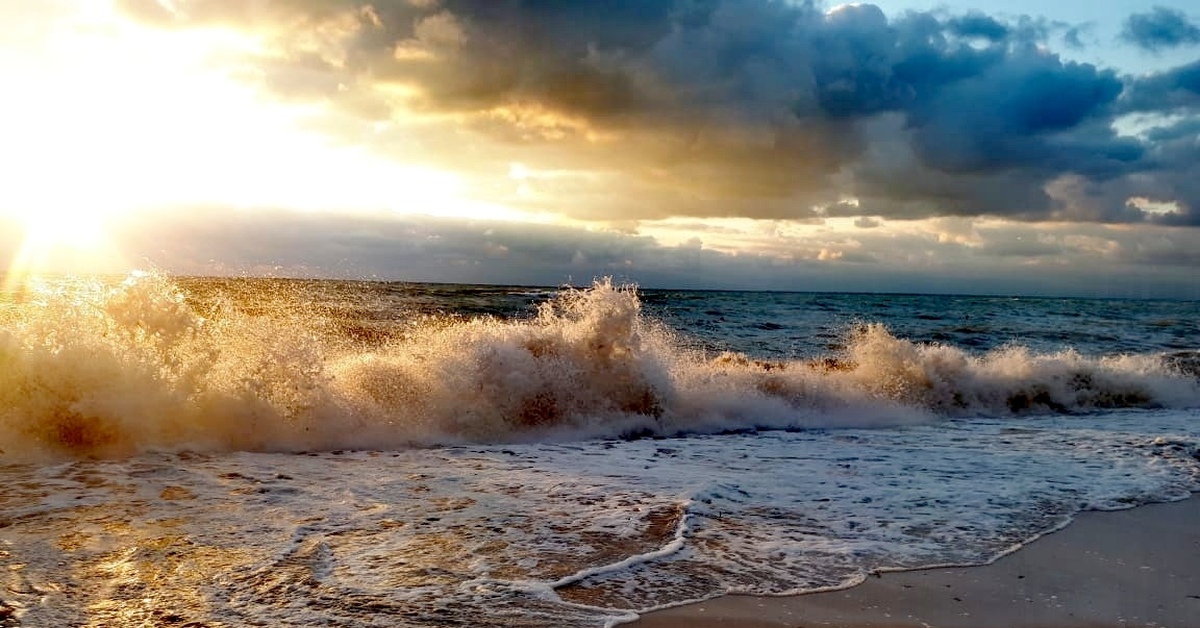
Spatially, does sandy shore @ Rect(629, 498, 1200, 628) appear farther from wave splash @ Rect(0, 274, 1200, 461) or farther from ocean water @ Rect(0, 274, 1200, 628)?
wave splash @ Rect(0, 274, 1200, 461)

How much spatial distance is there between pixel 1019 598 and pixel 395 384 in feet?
25.2

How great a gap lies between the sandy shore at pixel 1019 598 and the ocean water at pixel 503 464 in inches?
8.3

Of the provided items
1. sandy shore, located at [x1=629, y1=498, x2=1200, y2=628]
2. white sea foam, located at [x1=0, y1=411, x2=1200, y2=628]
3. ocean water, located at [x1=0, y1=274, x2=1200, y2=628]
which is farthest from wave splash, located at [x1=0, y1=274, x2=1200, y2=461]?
sandy shore, located at [x1=629, y1=498, x2=1200, y2=628]

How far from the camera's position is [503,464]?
8031mm

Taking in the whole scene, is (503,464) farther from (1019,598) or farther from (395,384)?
(1019,598)

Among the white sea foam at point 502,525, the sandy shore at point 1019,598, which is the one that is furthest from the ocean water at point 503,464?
the sandy shore at point 1019,598

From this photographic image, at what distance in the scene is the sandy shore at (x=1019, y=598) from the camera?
4062mm

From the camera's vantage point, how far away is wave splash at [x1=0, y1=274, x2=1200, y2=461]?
27.2 feet

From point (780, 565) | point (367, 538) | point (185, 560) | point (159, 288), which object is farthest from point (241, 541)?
point (159, 288)

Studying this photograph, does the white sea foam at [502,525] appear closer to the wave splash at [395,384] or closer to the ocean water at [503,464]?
the ocean water at [503,464]

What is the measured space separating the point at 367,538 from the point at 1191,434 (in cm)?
1165

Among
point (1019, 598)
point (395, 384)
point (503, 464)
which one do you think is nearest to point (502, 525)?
point (503, 464)

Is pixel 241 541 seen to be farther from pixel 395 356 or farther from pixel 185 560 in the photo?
pixel 395 356

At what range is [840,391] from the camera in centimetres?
1307
